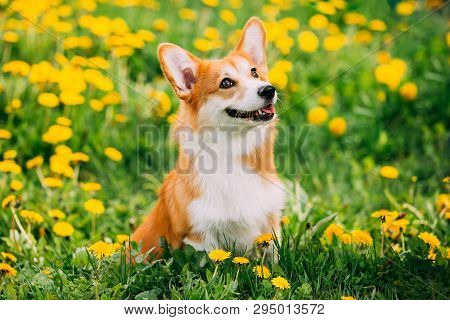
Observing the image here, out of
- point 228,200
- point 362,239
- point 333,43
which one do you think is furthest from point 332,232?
point 333,43

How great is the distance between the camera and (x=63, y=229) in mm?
3430

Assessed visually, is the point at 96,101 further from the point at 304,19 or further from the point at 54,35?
the point at 304,19

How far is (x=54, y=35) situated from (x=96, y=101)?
86cm

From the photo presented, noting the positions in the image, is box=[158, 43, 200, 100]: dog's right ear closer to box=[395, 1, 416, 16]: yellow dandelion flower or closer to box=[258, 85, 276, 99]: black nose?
box=[258, 85, 276, 99]: black nose

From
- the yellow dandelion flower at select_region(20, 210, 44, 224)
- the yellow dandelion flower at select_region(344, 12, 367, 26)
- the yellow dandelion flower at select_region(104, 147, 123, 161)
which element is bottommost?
the yellow dandelion flower at select_region(20, 210, 44, 224)

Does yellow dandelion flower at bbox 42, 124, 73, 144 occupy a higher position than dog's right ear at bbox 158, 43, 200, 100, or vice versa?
dog's right ear at bbox 158, 43, 200, 100

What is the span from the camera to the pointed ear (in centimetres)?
330

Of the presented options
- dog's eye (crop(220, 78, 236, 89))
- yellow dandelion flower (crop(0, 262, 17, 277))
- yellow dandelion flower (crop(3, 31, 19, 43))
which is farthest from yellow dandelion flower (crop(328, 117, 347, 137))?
yellow dandelion flower (crop(0, 262, 17, 277))

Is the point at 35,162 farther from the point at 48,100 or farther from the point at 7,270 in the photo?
the point at 7,270

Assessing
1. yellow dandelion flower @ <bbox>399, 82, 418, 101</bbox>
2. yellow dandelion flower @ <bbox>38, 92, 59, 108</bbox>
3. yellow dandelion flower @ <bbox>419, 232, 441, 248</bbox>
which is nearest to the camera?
yellow dandelion flower @ <bbox>419, 232, 441, 248</bbox>

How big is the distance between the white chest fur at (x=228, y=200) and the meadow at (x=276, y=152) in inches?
4.4

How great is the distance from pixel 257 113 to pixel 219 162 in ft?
0.99

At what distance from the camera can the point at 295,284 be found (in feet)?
9.61

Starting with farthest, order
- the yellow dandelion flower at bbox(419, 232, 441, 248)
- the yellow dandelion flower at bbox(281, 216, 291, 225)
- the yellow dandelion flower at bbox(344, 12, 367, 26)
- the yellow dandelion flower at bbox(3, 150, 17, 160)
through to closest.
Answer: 1. the yellow dandelion flower at bbox(344, 12, 367, 26)
2. the yellow dandelion flower at bbox(3, 150, 17, 160)
3. the yellow dandelion flower at bbox(281, 216, 291, 225)
4. the yellow dandelion flower at bbox(419, 232, 441, 248)
